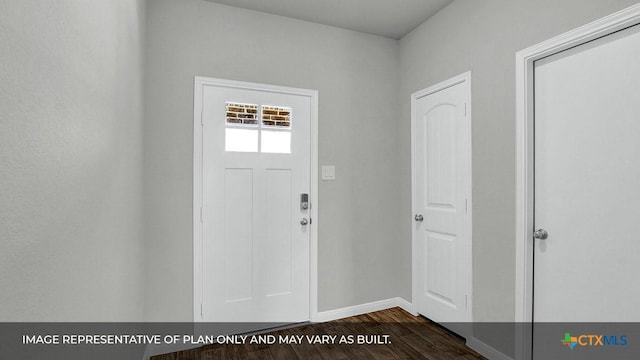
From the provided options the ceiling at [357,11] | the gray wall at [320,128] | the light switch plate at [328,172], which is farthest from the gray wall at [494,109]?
the light switch plate at [328,172]

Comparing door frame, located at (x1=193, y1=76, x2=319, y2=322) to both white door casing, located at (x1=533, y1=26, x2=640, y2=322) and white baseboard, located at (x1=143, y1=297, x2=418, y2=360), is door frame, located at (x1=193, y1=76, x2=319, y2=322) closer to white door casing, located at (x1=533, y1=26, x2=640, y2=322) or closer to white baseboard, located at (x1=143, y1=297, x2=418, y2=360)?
white baseboard, located at (x1=143, y1=297, x2=418, y2=360)

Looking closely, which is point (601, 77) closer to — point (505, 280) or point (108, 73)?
point (505, 280)

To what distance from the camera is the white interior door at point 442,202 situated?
7.86 ft

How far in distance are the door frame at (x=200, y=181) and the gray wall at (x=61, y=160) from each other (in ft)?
3.17

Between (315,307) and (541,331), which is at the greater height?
(541,331)

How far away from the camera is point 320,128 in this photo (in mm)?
2781

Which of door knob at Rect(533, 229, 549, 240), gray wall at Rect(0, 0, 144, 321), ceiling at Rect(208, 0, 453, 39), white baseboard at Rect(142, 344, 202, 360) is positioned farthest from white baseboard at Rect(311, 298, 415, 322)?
ceiling at Rect(208, 0, 453, 39)

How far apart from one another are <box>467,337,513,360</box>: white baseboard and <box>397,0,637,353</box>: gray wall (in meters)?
0.04

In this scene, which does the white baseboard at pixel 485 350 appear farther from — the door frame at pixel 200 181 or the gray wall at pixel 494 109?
the door frame at pixel 200 181

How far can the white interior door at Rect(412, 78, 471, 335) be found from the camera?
239 cm

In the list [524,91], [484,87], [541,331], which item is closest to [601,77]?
[524,91]

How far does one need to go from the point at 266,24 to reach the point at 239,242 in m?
1.84

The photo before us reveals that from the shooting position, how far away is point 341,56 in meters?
2.89

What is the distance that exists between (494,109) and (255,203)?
1.91m
